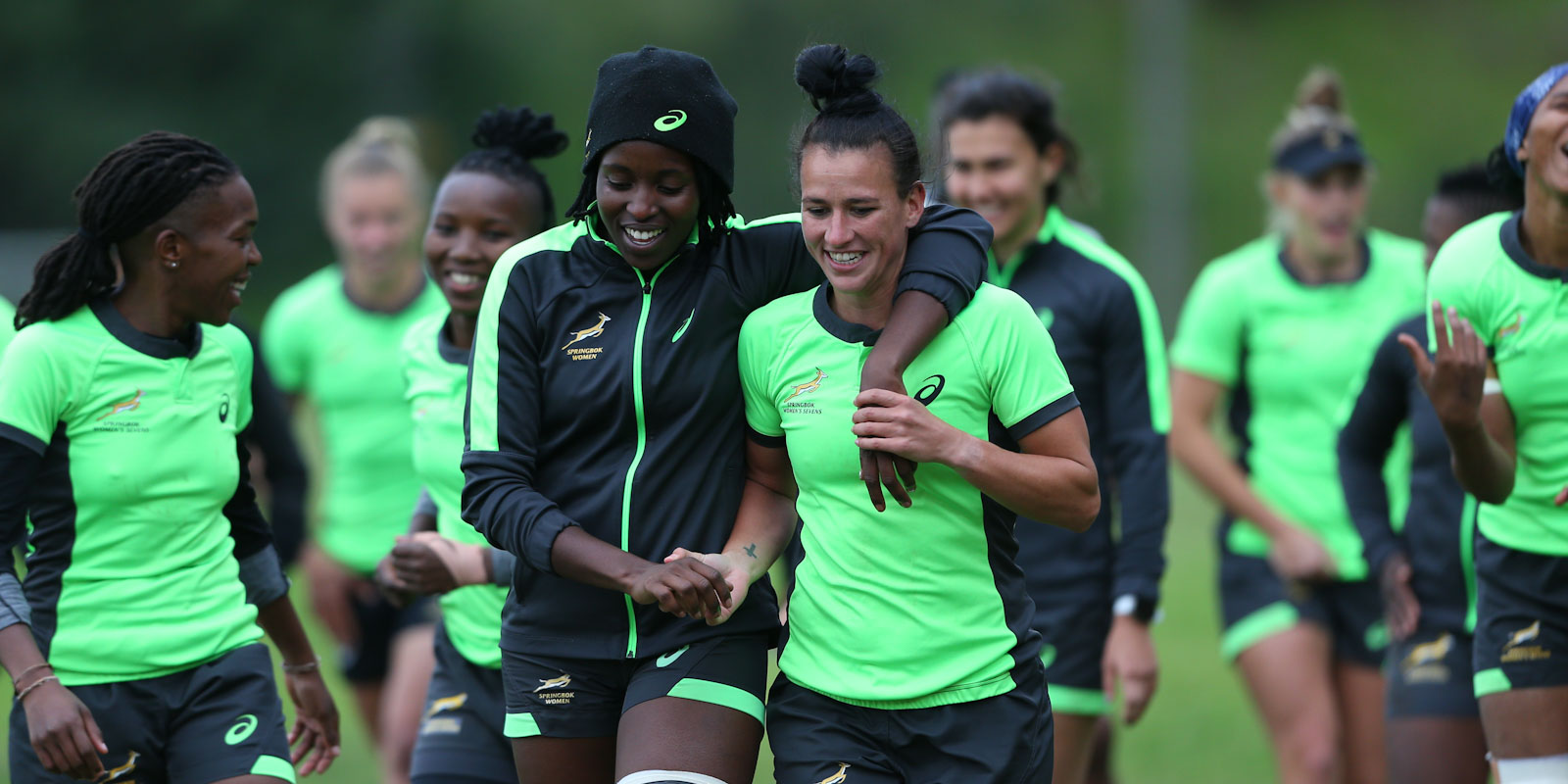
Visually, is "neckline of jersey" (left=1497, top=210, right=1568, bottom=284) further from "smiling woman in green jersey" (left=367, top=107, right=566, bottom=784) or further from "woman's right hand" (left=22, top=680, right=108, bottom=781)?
"woman's right hand" (left=22, top=680, right=108, bottom=781)

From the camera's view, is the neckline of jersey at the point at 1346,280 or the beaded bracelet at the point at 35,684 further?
the neckline of jersey at the point at 1346,280

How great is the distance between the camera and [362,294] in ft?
24.7

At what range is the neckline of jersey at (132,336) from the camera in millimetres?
4098

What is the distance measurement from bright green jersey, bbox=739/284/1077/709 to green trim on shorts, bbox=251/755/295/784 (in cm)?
123

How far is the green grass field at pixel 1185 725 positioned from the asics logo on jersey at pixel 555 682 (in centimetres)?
415

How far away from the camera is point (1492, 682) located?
443 cm

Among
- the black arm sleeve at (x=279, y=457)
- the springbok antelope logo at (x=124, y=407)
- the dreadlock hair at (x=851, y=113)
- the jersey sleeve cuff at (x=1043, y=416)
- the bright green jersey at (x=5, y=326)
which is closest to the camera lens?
the jersey sleeve cuff at (x=1043, y=416)

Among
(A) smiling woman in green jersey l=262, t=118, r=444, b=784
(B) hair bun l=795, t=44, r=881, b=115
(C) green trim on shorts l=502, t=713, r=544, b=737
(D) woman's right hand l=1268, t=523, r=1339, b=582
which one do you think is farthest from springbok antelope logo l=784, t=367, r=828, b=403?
(A) smiling woman in green jersey l=262, t=118, r=444, b=784

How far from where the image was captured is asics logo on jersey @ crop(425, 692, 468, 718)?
16.0 feet

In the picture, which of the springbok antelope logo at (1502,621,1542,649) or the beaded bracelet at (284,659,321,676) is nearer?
the springbok antelope logo at (1502,621,1542,649)

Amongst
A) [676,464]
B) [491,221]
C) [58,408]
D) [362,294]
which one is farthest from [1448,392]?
[362,294]

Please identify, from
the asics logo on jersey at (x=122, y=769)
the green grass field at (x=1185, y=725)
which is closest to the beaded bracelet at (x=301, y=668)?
the asics logo on jersey at (x=122, y=769)

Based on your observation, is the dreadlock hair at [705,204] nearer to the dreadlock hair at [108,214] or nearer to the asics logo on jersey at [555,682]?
the dreadlock hair at [108,214]

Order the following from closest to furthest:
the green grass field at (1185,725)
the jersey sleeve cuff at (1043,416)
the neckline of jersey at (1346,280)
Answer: the jersey sleeve cuff at (1043,416), the neckline of jersey at (1346,280), the green grass field at (1185,725)
